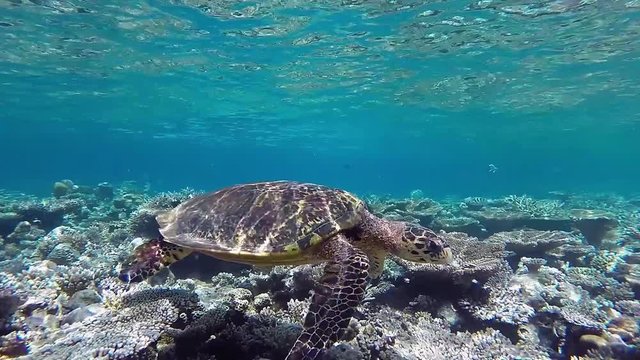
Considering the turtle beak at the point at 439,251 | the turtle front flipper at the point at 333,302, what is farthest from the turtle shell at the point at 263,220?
the turtle beak at the point at 439,251

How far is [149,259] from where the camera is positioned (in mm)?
5461

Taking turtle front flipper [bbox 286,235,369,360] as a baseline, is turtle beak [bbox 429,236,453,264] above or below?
below

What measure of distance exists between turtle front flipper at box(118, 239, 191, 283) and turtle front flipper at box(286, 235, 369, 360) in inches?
94.2

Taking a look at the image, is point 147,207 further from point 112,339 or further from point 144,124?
point 144,124

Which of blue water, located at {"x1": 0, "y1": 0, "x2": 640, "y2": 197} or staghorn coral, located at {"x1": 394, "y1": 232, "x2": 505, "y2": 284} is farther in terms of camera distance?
blue water, located at {"x1": 0, "y1": 0, "x2": 640, "y2": 197}

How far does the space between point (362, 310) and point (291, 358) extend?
221cm

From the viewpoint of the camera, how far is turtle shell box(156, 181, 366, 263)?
4.67 m

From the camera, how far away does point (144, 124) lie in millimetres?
52062

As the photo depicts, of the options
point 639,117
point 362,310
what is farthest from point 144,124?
point 639,117

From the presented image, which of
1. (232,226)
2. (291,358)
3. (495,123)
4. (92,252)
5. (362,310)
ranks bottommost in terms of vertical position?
(495,123)

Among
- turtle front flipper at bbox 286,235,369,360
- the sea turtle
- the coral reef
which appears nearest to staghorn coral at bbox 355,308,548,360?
the coral reef

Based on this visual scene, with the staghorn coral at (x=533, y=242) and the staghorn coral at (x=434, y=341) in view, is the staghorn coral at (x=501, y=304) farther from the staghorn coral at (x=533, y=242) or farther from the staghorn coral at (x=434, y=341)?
the staghorn coral at (x=533, y=242)

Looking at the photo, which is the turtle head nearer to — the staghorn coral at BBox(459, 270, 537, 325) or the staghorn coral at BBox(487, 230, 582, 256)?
the staghorn coral at BBox(459, 270, 537, 325)

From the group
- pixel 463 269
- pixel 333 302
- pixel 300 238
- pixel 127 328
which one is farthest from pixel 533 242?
pixel 127 328
